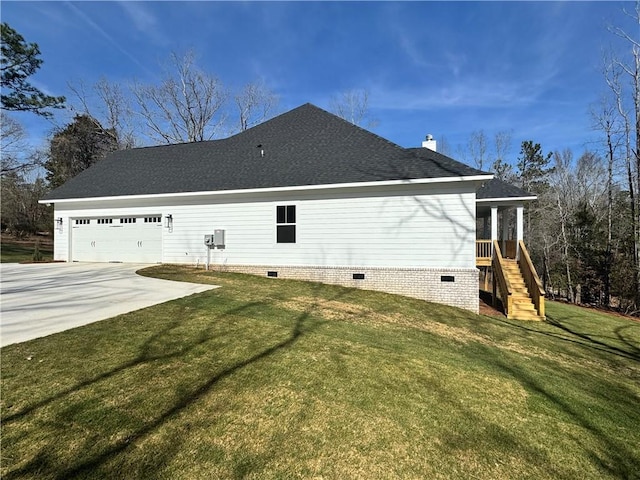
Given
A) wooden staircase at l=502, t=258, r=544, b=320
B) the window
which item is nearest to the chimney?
wooden staircase at l=502, t=258, r=544, b=320

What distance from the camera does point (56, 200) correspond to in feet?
46.4

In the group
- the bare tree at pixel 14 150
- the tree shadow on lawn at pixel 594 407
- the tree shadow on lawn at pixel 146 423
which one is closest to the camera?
the tree shadow on lawn at pixel 146 423

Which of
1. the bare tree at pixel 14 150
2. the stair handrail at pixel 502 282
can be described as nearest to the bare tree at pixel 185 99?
the bare tree at pixel 14 150

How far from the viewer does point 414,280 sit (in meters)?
10.4

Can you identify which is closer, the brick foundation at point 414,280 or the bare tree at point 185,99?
the brick foundation at point 414,280

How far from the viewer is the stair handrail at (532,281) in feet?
33.9

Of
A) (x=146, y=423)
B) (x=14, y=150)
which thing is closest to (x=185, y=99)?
(x=14, y=150)

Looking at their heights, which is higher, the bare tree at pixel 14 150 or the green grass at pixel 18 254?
the bare tree at pixel 14 150

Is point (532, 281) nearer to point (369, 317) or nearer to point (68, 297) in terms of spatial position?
point (369, 317)

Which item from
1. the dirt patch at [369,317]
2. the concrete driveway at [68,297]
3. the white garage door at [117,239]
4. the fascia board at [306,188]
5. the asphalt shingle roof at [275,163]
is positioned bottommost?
the dirt patch at [369,317]

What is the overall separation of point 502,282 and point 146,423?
38.0ft

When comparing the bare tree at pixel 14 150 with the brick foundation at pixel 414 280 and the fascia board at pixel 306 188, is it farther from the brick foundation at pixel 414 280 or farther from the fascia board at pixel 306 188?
the brick foundation at pixel 414 280

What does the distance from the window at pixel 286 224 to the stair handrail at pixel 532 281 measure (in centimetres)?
792

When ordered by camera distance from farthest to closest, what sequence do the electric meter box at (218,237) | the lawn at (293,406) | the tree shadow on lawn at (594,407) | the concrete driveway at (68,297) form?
1. the electric meter box at (218,237)
2. the concrete driveway at (68,297)
3. the tree shadow on lawn at (594,407)
4. the lawn at (293,406)
